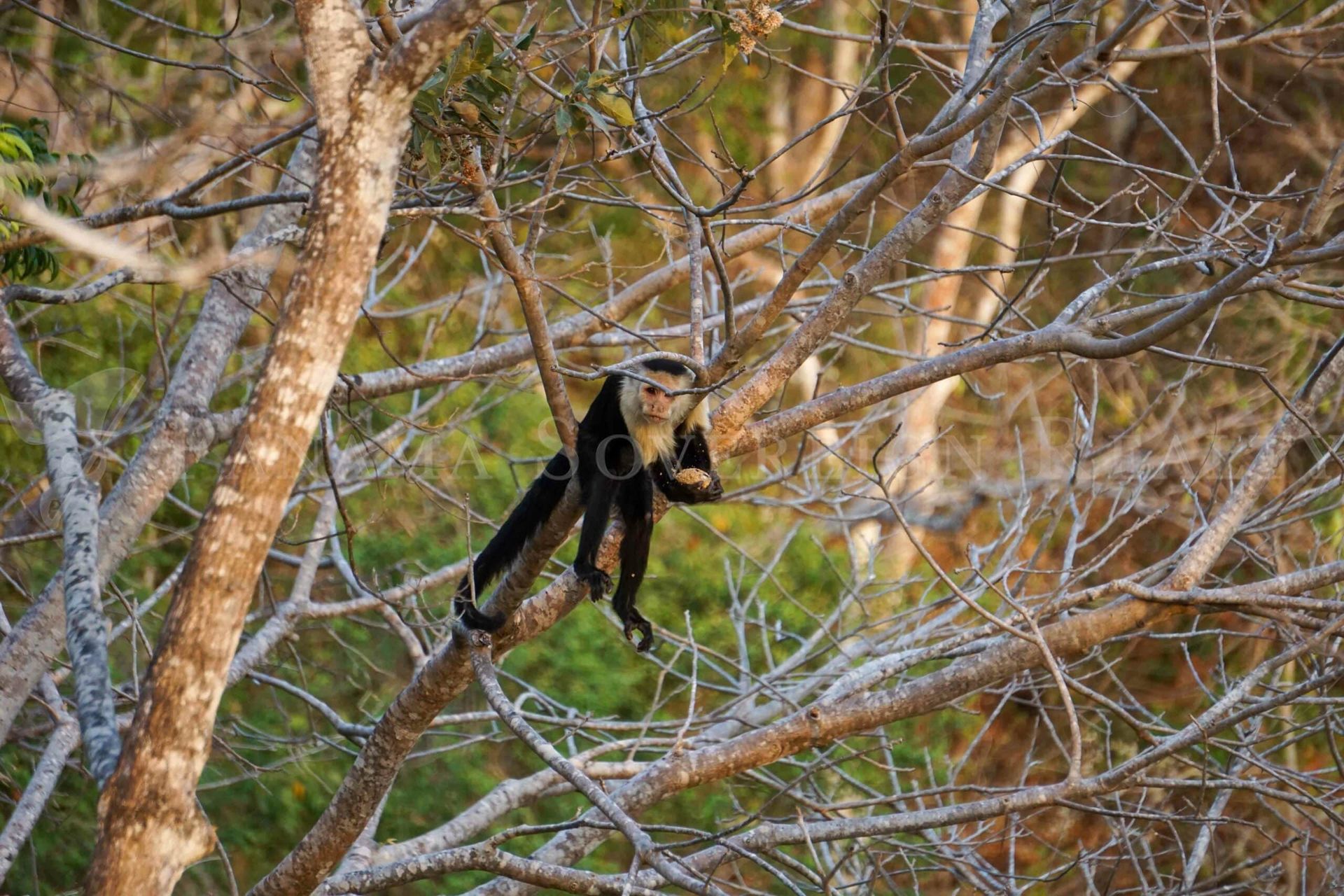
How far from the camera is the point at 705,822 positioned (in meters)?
7.39

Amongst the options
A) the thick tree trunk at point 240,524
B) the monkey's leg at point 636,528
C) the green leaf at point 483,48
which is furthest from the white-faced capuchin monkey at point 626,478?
the thick tree trunk at point 240,524

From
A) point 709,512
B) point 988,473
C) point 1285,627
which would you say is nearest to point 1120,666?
point 988,473

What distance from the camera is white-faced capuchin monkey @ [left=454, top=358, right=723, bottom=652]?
4289 mm

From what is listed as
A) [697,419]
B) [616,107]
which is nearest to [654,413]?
[697,419]

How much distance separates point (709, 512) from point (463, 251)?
3.96 meters

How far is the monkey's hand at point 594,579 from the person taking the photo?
3.97 meters

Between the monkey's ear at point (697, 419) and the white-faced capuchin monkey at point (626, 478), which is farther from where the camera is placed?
the monkey's ear at point (697, 419)

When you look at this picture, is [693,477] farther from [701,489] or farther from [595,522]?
[595,522]

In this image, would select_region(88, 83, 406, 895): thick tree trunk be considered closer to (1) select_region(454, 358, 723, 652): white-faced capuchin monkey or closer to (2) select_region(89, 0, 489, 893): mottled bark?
(2) select_region(89, 0, 489, 893): mottled bark

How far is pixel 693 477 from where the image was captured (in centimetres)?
408

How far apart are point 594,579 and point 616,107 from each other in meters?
1.58

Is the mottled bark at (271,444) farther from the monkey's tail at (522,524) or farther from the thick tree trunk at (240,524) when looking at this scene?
the monkey's tail at (522,524)

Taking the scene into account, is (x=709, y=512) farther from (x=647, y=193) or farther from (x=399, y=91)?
(x=399, y=91)

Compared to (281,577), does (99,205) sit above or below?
above
